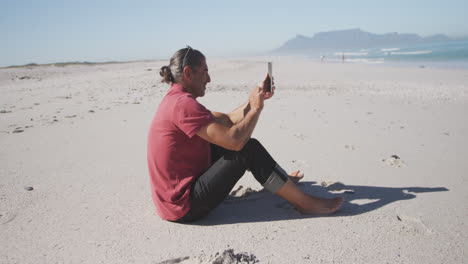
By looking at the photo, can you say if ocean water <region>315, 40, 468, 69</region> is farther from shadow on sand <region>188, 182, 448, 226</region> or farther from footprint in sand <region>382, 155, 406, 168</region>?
shadow on sand <region>188, 182, 448, 226</region>

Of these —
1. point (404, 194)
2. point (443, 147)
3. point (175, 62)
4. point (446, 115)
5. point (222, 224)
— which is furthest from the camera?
point (446, 115)

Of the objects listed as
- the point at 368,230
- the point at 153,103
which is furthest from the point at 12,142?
the point at 368,230

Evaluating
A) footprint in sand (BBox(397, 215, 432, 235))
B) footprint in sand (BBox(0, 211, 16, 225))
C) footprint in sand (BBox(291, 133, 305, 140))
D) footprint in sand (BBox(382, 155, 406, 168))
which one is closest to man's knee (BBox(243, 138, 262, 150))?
footprint in sand (BBox(397, 215, 432, 235))

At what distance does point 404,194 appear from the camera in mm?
2689

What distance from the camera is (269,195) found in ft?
9.19

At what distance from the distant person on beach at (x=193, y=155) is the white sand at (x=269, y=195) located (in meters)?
0.26

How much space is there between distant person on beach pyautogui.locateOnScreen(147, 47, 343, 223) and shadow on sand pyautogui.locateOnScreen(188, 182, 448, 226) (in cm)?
24

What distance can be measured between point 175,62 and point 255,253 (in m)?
1.29

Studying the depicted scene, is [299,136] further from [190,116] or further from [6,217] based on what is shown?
[6,217]

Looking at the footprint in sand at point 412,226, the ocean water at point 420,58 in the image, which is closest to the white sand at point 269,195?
the footprint in sand at point 412,226

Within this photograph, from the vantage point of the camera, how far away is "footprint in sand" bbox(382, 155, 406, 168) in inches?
133

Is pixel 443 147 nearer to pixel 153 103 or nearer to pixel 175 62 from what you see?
pixel 175 62

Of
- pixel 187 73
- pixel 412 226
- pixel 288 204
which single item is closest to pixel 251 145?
pixel 187 73

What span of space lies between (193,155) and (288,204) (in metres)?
0.92
